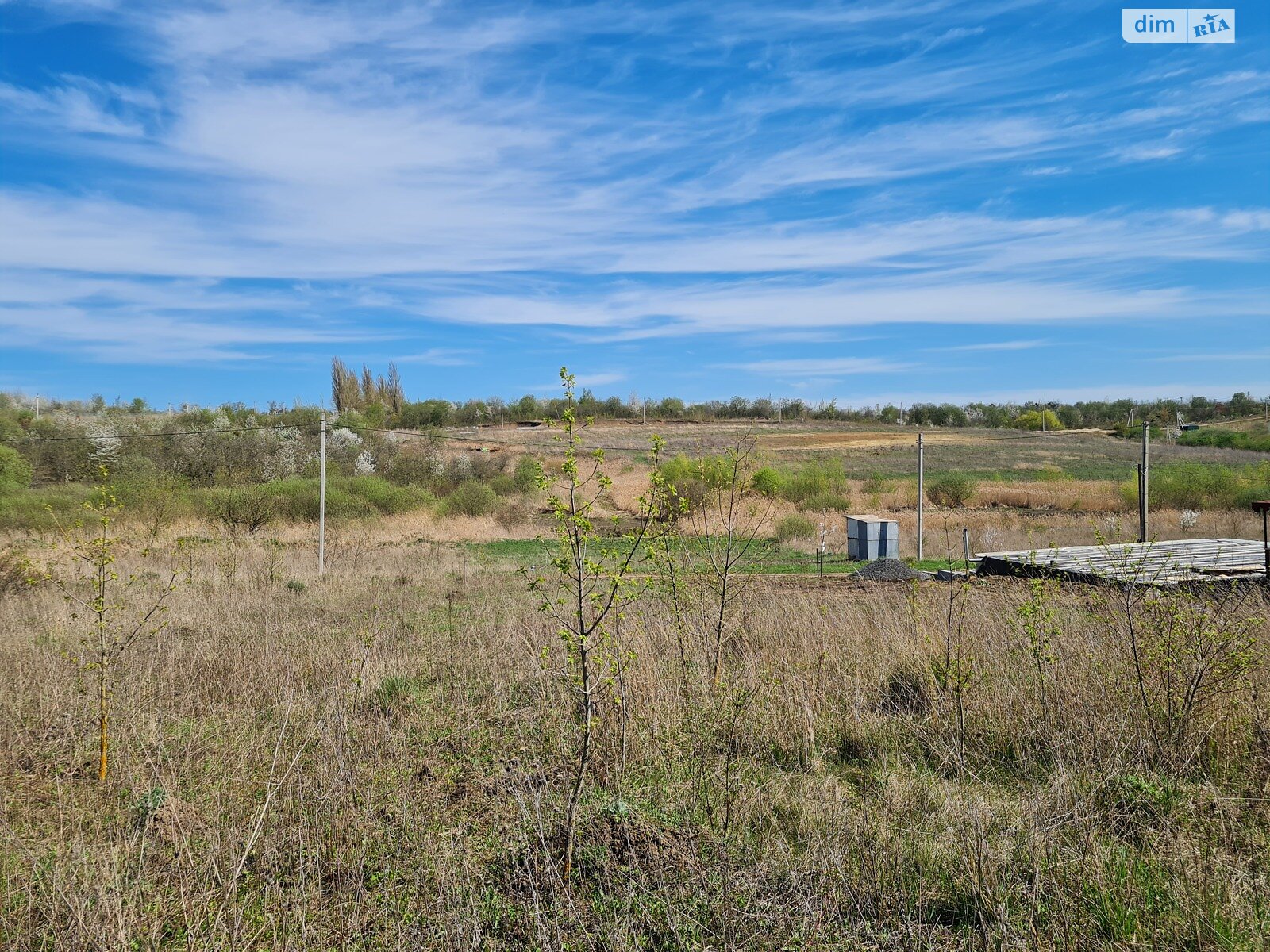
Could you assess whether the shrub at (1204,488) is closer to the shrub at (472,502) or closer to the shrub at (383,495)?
the shrub at (472,502)

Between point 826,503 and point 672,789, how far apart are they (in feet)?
94.0

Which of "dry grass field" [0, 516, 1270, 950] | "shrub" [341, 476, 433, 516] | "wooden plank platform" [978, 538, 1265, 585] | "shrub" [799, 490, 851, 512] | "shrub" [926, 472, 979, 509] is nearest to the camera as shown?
"dry grass field" [0, 516, 1270, 950]

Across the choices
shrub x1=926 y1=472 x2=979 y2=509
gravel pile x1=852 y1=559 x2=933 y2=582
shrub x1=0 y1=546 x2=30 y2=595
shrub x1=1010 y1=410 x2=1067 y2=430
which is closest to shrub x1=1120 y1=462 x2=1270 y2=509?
shrub x1=926 y1=472 x2=979 y2=509

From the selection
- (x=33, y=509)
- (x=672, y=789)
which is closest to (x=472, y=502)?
(x=33, y=509)

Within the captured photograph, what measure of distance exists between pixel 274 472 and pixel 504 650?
31842 millimetres

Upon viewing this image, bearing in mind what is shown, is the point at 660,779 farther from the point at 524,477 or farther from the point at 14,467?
the point at 524,477

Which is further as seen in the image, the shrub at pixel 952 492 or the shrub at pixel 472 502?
the shrub at pixel 952 492

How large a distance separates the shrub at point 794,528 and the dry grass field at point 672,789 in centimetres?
1834

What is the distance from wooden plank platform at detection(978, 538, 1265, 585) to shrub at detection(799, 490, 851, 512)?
1655 cm

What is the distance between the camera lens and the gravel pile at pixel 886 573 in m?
15.1

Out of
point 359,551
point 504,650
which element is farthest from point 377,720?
point 359,551

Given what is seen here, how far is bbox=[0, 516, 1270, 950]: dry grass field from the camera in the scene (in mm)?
3492

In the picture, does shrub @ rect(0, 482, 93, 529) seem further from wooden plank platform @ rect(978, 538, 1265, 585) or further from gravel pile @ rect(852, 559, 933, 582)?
wooden plank platform @ rect(978, 538, 1265, 585)

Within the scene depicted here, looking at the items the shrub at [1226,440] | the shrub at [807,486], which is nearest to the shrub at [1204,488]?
the shrub at [807,486]
